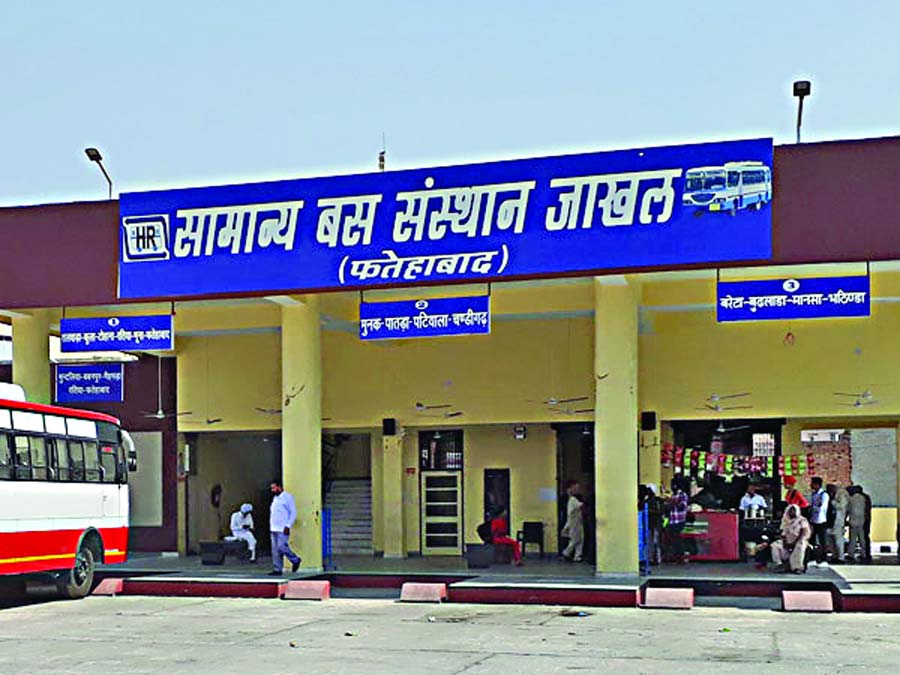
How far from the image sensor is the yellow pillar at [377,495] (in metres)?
29.2

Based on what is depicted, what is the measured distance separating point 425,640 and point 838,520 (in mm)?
11810

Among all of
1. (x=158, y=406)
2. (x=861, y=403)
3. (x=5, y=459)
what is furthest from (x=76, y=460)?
(x=861, y=403)

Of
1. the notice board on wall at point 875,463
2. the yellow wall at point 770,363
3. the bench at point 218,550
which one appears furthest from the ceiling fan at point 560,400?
the notice board on wall at point 875,463

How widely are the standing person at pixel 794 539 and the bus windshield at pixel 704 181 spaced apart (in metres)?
6.09

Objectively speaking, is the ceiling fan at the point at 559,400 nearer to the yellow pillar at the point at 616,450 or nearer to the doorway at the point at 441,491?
the doorway at the point at 441,491

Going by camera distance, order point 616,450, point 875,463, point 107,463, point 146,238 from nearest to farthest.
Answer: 1. point 616,450
2. point 107,463
3. point 146,238
4. point 875,463

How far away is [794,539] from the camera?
22969 mm

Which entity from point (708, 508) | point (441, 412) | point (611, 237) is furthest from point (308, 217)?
point (708, 508)

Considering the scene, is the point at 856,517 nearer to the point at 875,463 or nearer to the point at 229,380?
the point at 875,463

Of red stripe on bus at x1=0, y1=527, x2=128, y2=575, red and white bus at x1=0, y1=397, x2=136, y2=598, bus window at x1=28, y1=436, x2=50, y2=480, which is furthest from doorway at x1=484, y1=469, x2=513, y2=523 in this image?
bus window at x1=28, y1=436, x2=50, y2=480

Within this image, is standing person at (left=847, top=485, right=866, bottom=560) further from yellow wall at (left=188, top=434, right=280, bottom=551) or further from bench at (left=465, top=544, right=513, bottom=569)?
yellow wall at (left=188, top=434, right=280, bottom=551)

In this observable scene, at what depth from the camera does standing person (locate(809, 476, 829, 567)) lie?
25.0 m

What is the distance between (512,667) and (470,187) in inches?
384

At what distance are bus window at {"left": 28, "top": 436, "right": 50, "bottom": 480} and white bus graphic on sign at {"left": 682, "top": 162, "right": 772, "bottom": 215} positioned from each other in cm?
1061
